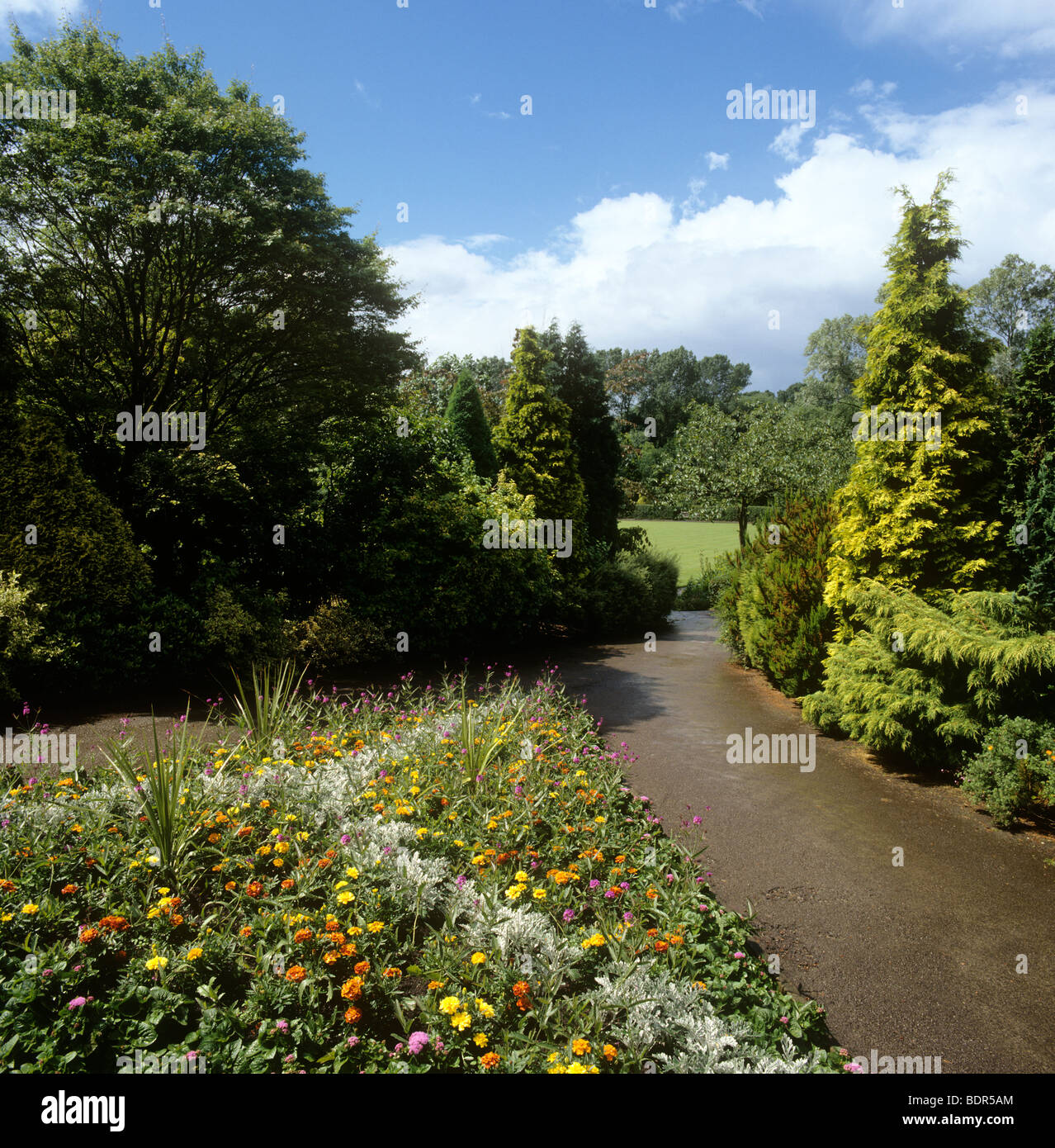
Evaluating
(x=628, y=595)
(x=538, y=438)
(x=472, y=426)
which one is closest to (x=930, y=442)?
(x=628, y=595)

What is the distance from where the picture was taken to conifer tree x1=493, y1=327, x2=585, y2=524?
15.1m

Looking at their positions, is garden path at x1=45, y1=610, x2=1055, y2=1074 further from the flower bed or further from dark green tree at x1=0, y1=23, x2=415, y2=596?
dark green tree at x1=0, y1=23, x2=415, y2=596

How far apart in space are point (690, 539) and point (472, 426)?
20.6 metres

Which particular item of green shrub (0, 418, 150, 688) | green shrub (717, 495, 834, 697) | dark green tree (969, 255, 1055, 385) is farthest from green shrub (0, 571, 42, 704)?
dark green tree (969, 255, 1055, 385)

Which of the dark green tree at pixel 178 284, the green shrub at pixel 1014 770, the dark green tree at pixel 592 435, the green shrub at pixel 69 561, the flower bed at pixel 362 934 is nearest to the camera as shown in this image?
the flower bed at pixel 362 934

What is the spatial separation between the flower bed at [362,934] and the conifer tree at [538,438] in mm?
10802

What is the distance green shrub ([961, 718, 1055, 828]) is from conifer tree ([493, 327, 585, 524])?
1066 cm

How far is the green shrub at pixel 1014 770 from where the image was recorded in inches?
196

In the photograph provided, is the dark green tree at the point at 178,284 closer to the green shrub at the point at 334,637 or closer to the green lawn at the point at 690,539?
the green shrub at the point at 334,637

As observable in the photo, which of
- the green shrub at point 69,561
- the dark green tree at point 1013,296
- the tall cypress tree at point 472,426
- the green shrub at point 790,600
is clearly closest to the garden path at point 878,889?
the green shrub at point 790,600

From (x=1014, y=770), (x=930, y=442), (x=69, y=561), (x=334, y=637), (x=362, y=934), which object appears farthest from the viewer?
(x=334, y=637)

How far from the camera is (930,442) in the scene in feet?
22.7

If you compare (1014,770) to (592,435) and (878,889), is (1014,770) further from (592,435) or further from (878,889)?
(592,435)
